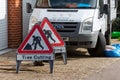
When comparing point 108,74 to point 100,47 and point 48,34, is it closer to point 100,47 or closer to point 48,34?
point 48,34

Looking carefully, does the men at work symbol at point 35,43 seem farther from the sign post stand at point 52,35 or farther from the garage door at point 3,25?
the garage door at point 3,25

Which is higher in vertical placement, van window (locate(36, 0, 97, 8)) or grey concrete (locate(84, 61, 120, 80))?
van window (locate(36, 0, 97, 8))

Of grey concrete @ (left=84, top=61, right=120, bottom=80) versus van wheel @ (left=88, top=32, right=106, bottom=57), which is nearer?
grey concrete @ (left=84, top=61, right=120, bottom=80)

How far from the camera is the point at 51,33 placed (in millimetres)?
11117

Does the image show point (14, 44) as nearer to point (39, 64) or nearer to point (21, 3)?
point (21, 3)

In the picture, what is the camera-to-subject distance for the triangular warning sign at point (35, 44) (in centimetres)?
1016

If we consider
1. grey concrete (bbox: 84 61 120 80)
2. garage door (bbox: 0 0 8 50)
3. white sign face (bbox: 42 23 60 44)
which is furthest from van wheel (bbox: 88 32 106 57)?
garage door (bbox: 0 0 8 50)

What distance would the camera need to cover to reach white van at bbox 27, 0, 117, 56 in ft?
41.0

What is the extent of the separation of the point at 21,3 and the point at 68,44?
3906 mm


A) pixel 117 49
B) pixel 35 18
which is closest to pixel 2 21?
pixel 35 18

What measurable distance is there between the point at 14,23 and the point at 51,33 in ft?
14.5

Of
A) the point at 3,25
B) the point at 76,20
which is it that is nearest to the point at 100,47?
the point at 76,20

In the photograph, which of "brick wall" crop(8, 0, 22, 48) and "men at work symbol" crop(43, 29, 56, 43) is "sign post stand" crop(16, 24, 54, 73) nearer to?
"men at work symbol" crop(43, 29, 56, 43)

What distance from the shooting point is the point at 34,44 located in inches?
401
